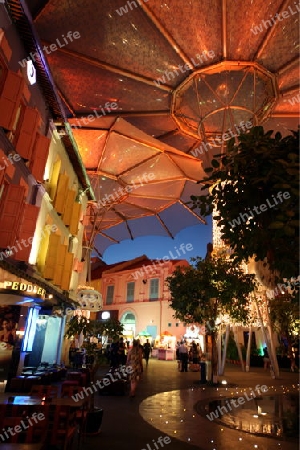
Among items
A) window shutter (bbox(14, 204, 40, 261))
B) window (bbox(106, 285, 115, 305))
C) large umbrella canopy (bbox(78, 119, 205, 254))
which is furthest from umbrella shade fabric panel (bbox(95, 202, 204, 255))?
window shutter (bbox(14, 204, 40, 261))

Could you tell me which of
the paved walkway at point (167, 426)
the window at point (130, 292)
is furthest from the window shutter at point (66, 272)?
the window at point (130, 292)

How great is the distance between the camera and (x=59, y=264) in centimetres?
1411

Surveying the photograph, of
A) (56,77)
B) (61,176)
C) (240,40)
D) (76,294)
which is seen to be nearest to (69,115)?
(56,77)

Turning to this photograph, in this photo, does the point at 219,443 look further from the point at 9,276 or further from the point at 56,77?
Result: the point at 56,77

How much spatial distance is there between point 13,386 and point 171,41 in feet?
42.4

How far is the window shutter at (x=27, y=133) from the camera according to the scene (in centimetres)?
943

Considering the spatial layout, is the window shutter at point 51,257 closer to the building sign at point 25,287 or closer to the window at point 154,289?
the building sign at point 25,287

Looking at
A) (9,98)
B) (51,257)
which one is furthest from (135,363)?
(9,98)

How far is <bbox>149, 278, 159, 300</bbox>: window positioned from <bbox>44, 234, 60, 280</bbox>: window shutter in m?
27.2

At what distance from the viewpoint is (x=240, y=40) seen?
38.9 feet

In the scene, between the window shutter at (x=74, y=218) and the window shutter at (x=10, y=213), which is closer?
the window shutter at (x=10, y=213)

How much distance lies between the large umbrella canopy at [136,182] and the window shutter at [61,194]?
4.47 metres

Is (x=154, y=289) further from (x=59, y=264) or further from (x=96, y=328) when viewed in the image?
(x=96, y=328)

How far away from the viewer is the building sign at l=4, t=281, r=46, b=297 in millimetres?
9477
